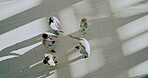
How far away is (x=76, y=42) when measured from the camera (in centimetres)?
788

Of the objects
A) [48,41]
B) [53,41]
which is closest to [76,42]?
[53,41]

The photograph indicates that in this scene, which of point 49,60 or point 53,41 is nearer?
point 49,60

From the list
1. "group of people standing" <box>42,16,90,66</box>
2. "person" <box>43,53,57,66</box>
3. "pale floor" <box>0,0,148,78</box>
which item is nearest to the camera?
"group of people standing" <box>42,16,90,66</box>

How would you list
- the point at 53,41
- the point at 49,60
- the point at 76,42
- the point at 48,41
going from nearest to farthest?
the point at 49,60
the point at 48,41
the point at 53,41
the point at 76,42

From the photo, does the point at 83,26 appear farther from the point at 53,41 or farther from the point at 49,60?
the point at 49,60

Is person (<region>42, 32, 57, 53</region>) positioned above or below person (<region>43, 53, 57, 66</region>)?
above

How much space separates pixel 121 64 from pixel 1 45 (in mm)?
4576

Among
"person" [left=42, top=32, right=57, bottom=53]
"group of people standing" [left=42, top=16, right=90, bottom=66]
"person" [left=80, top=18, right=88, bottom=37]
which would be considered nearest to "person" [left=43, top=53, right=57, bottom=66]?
"group of people standing" [left=42, top=16, right=90, bottom=66]

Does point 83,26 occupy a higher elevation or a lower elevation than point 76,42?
higher

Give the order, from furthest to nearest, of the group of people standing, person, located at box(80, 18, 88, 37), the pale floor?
the pale floor → person, located at box(80, 18, 88, 37) → the group of people standing

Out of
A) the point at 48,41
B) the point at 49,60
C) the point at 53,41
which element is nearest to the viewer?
the point at 49,60

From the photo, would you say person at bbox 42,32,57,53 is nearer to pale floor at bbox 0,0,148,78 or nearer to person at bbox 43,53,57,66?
pale floor at bbox 0,0,148,78

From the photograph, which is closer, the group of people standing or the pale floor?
the group of people standing

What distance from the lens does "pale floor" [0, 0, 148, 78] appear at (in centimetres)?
769
